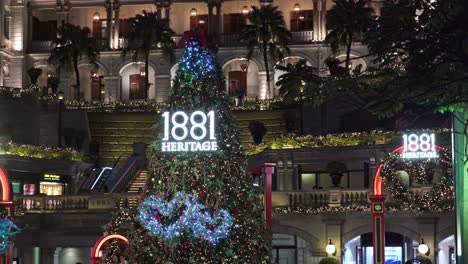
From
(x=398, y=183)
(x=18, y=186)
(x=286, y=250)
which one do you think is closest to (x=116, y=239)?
(x=398, y=183)

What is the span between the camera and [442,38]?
13.3 meters

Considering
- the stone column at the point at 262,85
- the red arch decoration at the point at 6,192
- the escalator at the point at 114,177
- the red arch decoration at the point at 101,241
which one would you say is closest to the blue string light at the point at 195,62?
the red arch decoration at the point at 6,192

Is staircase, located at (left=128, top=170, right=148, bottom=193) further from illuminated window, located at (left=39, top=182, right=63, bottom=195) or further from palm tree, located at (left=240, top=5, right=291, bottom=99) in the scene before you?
palm tree, located at (left=240, top=5, right=291, bottom=99)

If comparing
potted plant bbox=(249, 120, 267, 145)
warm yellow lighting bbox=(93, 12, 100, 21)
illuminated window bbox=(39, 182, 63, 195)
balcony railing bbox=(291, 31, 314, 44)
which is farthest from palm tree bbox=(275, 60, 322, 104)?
warm yellow lighting bbox=(93, 12, 100, 21)

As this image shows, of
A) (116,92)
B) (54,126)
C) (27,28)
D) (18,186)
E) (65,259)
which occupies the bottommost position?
(65,259)

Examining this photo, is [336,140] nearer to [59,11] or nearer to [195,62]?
[195,62]

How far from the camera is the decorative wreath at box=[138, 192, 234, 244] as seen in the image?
24.4 metres

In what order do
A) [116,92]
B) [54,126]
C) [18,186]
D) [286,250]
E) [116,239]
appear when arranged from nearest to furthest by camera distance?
[116,239]
[286,250]
[18,186]
[54,126]
[116,92]

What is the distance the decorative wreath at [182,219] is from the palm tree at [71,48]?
188 ft

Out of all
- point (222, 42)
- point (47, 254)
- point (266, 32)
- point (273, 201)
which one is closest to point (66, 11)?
point (222, 42)

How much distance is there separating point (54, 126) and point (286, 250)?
21.3 meters

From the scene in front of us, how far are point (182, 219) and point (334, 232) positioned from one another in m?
25.3

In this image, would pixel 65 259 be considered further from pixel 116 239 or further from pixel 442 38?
pixel 442 38

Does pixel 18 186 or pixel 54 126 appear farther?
pixel 54 126
